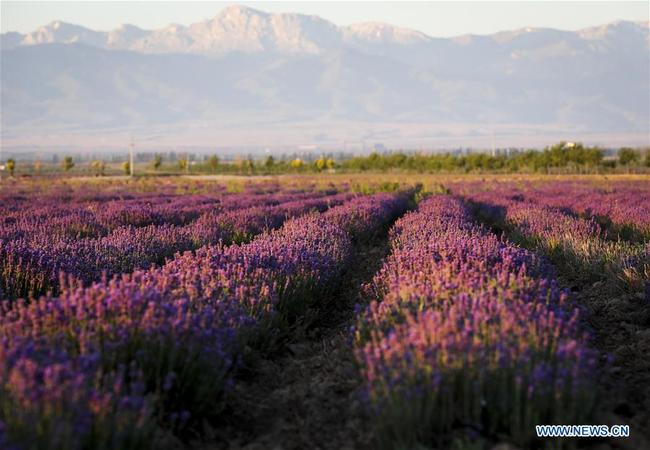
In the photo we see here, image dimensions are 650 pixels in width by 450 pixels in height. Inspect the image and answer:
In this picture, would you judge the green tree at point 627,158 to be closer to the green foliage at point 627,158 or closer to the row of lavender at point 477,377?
the green foliage at point 627,158

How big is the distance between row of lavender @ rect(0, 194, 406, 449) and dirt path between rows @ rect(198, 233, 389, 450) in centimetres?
22

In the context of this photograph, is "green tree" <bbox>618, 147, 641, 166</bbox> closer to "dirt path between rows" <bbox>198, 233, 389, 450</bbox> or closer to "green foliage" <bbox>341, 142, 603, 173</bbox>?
"green foliage" <bbox>341, 142, 603, 173</bbox>

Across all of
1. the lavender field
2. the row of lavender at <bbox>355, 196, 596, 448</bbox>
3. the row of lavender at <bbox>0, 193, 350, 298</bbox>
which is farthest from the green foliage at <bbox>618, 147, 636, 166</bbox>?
the row of lavender at <bbox>355, 196, 596, 448</bbox>

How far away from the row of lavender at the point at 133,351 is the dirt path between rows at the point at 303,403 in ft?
0.72

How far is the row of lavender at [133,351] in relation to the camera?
99.7 inches

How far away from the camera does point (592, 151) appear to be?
64.1 metres

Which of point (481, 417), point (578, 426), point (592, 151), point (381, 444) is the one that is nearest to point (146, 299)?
point (381, 444)

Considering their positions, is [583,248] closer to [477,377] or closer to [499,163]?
[477,377]

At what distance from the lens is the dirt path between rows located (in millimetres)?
3426

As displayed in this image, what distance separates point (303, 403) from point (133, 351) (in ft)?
3.65

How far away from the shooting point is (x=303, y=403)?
398 cm

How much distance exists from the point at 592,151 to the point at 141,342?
2624 inches

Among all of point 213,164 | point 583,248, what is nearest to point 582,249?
point 583,248

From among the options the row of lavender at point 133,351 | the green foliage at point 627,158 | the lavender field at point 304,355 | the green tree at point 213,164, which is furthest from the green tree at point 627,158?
the row of lavender at point 133,351
